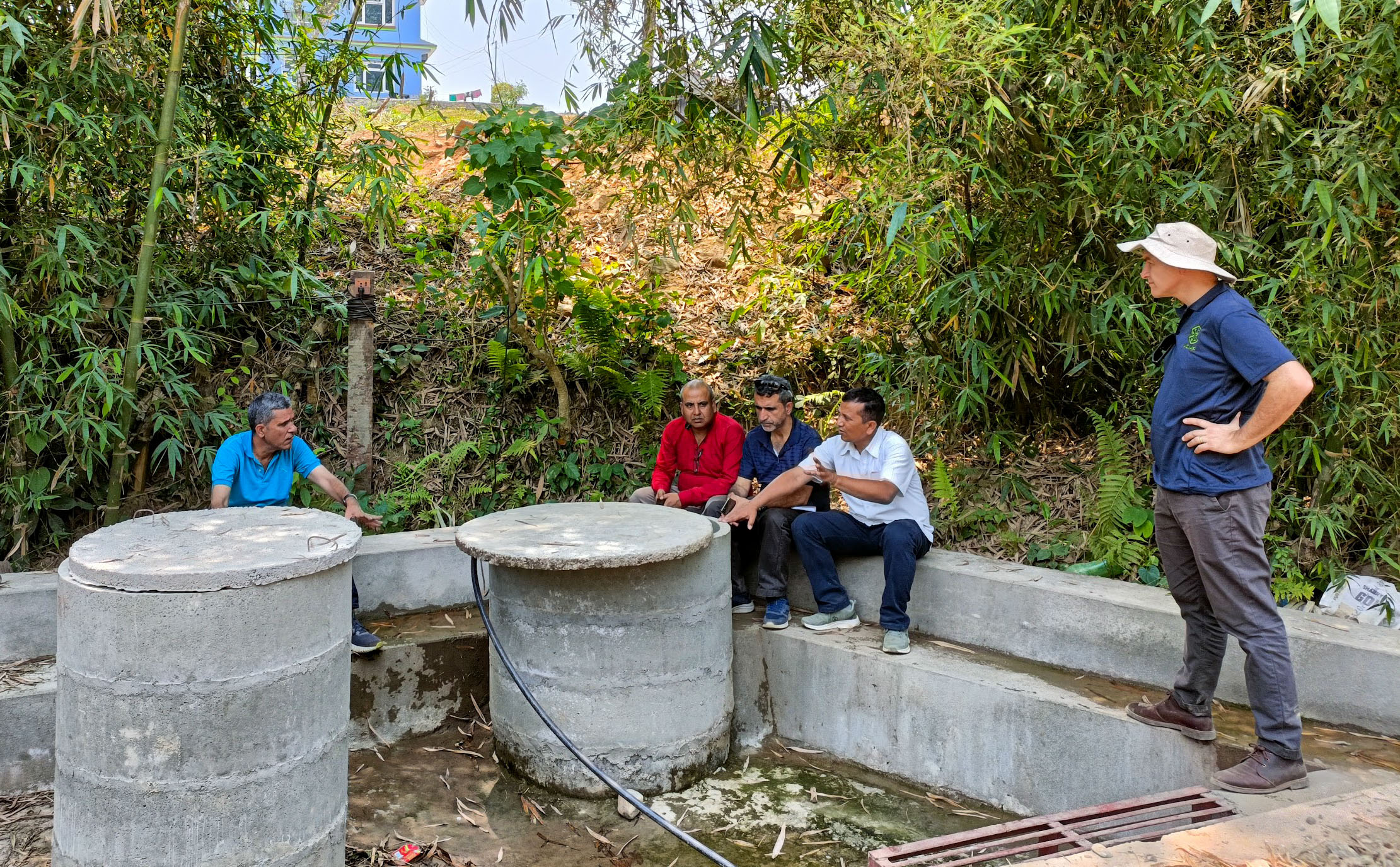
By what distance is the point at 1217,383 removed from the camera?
3055 millimetres

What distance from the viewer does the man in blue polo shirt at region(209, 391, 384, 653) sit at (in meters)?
4.21

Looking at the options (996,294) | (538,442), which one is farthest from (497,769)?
(996,294)

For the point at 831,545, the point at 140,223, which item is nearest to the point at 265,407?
the point at 140,223

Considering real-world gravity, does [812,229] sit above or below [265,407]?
above

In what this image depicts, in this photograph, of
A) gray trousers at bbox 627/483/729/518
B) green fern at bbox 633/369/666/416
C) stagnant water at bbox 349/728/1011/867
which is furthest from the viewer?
green fern at bbox 633/369/666/416

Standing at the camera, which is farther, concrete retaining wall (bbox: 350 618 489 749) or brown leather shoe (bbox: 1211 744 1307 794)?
concrete retaining wall (bbox: 350 618 489 749)

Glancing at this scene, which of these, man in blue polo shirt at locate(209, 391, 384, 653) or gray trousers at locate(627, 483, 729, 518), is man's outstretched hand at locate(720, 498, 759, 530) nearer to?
gray trousers at locate(627, 483, 729, 518)

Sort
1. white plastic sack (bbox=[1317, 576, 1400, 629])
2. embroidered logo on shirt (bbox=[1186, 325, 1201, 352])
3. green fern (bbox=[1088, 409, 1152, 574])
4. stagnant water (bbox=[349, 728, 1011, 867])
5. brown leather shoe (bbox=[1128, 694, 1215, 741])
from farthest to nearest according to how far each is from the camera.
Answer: green fern (bbox=[1088, 409, 1152, 574]) < white plastic sack (bbox=[1317, 576, 1400, 629]) < stagnant water (bbox=[349, 728, 1011, 867]) < brown leather shoe (bbox=[1128, 694, 1215, 741]) < embroidered logo on shirt (bbox=[1186, 325, 1201, 352])

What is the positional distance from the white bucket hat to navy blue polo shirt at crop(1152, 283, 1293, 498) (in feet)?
0.34

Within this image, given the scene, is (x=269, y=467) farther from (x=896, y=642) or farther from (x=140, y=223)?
(x=896, y=642)

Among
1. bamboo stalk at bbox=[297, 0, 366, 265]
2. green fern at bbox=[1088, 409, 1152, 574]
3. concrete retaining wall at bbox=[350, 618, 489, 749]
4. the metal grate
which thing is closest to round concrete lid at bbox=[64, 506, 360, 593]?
concrete retaining wall at bbox=[350, 618, 489, 749]

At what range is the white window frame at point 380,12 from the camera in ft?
15.2

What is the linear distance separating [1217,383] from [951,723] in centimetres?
179

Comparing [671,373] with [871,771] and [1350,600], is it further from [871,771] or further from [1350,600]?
[1350,600]
